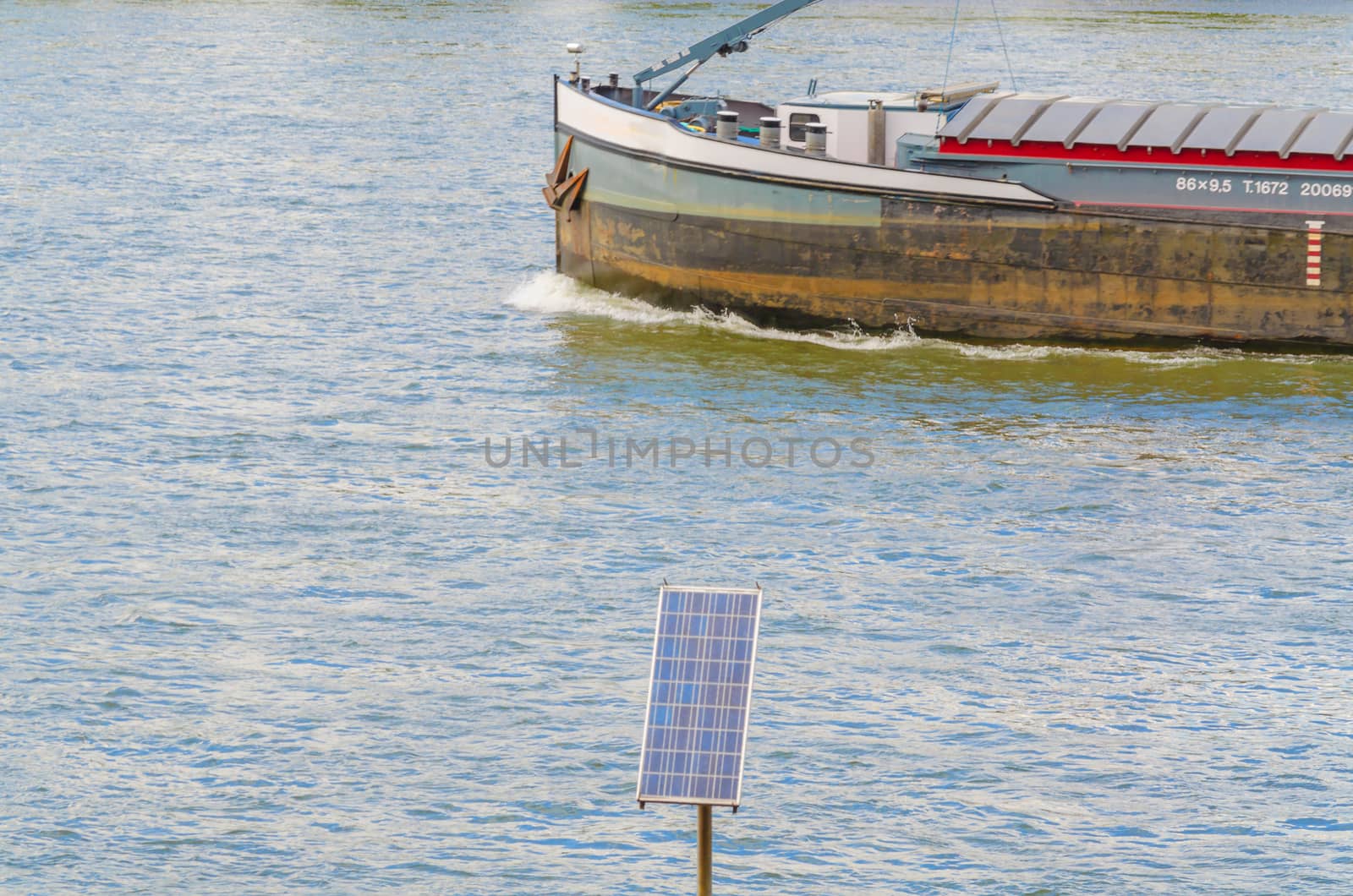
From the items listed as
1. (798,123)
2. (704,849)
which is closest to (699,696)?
(704,849)

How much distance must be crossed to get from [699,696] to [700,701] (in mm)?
55

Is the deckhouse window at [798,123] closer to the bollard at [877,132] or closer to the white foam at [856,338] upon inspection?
the bollard at [877,132]

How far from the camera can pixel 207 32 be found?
99.4m

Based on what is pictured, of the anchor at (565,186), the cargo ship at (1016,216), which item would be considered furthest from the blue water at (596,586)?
the anchor at (565,186)

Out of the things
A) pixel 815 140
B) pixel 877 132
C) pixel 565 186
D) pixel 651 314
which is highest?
pixel 877 132

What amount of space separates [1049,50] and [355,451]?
69.1 meters

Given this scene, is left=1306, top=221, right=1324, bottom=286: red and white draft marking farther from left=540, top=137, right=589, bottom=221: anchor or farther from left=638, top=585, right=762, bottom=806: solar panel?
left=638, top=585, right=762, bottom=806: solar panel

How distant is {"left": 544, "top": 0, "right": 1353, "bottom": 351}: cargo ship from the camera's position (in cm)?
3161

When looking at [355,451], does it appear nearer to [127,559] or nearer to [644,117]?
[127,559]

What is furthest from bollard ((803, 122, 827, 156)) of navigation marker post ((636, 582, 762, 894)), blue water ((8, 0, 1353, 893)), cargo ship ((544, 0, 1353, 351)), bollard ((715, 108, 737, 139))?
navigation marker post ((636, 582, 762, 894))

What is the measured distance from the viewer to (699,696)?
13.1 m

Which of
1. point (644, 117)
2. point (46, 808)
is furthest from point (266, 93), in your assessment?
point (46, 808)

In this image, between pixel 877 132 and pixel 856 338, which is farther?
pixel 877 132

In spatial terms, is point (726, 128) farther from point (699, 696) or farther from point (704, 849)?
point (704, 849)
